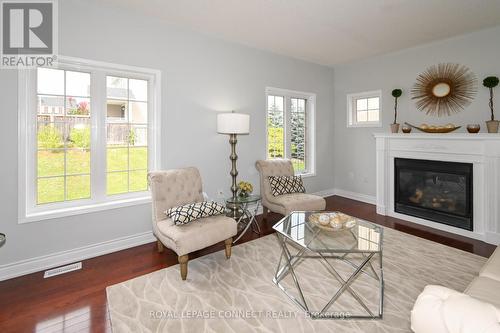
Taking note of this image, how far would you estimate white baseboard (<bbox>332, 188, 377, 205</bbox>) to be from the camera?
5.23 m

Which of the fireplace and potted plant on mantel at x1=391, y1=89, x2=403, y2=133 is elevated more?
potted plant on mantel at x1=391, y1=89, x2=403, y2=133

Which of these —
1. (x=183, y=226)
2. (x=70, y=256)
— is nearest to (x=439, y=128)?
(x=183, y=226)

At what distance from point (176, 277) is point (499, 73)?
4966 mm

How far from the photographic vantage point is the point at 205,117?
381cm

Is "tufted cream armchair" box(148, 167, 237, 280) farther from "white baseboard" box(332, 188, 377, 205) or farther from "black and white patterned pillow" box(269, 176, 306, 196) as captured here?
"white baseboard" box(332, 188, 377, 205)

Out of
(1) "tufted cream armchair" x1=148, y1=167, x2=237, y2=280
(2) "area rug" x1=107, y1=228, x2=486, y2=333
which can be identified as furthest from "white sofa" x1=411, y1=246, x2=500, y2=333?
(1) "tufted cream armchair" x1=148, y1=167, x2=237, y2=280

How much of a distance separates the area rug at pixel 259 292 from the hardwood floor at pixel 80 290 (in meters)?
0.14

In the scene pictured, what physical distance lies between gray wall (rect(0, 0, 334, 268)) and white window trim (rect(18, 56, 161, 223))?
6 centimetres

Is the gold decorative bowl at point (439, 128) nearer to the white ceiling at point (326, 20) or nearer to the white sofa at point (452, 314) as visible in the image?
the white ceiling at point (326, 20)

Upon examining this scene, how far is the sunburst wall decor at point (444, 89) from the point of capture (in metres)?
3.91

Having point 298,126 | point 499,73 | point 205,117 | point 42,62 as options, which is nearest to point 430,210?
point 499,73

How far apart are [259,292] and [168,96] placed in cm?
264

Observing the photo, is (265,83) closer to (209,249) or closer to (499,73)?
(209,249)

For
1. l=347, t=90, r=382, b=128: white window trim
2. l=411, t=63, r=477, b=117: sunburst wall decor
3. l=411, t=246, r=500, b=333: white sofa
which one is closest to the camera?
A: l=411, t=246, r=500, b=333: white sofa
